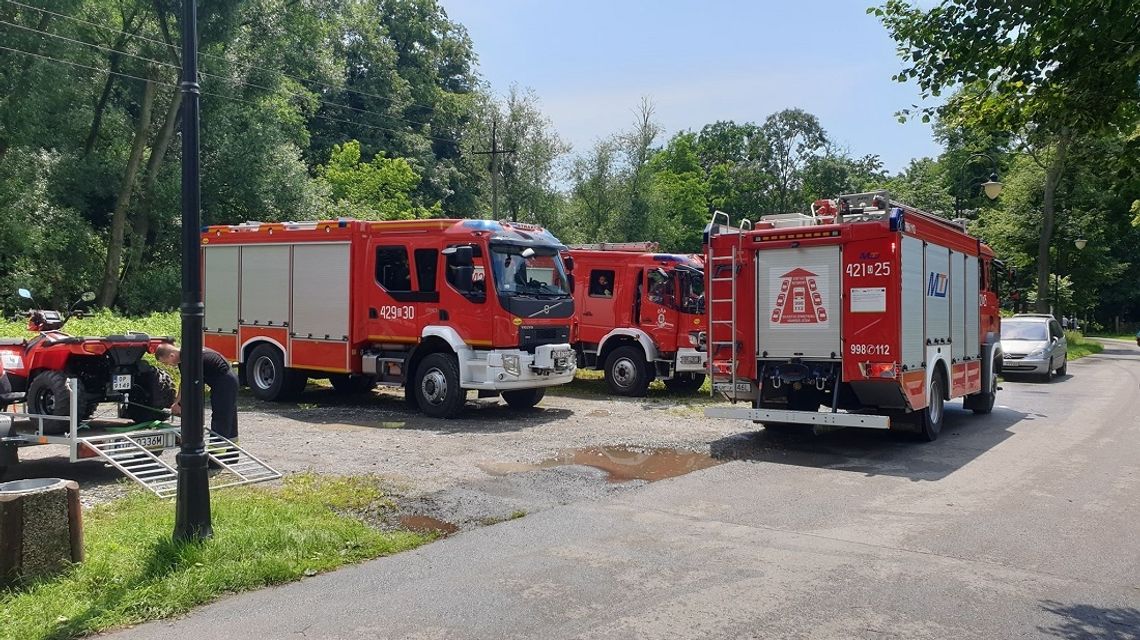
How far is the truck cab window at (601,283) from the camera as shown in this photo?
57.3ft

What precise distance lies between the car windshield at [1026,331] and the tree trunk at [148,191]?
2650 centimetres

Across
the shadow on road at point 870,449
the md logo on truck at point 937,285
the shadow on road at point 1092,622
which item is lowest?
the shadow on road at point 1092,622

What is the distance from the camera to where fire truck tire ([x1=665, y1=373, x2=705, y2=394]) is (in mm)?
17547

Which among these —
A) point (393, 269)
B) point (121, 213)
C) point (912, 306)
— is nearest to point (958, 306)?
point (912, 306)

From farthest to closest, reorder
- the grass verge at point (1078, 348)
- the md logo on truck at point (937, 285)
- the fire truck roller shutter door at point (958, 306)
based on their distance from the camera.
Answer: the grass verge at point (1078, 348), the fire truck roller shutter door at point (958, 306), the md logo on truck at point (937, 285)

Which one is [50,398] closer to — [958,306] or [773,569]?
[773,569]

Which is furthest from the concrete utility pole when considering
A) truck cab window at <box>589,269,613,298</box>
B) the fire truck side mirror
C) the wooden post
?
the wooden post

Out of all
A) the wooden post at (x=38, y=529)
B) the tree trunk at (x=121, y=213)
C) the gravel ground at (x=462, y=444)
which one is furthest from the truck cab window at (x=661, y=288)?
the tree trunk at (x=121, y=213)

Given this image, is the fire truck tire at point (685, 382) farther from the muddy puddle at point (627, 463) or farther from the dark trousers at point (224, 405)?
the dark trousers at point (224, 405)

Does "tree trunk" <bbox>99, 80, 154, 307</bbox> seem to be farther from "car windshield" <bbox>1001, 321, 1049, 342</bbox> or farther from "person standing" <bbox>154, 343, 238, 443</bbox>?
"car windshield" <bbox>1001, 321, 1049, 342</bbox>

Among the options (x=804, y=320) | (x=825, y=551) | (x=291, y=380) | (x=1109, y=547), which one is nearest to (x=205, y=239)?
(x=291, y=380)

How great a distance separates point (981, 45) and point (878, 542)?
389 cm

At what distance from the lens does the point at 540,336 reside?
542 inches

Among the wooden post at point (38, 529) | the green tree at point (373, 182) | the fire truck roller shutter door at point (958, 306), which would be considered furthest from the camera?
the green tree at point (373, 182)
